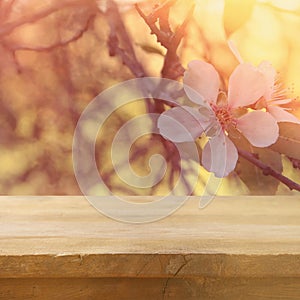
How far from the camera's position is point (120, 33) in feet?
4.00

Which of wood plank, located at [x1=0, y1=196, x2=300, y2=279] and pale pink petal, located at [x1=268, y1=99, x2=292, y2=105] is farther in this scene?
pale pink petal, located at [x1=268, y1=99, x2=292, y2=105]

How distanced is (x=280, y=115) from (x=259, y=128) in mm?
49

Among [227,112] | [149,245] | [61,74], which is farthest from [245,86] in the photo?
[149,245]

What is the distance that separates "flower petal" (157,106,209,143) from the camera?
47.8 inches

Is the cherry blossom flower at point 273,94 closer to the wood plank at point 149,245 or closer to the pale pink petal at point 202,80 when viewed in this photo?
the pale pink petal at point 202,80

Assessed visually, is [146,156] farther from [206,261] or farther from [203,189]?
[206,261]

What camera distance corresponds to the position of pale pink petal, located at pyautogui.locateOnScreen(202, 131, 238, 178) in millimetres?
1221

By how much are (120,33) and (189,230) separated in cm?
51

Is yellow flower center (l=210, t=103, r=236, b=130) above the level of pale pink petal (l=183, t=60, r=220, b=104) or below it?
below

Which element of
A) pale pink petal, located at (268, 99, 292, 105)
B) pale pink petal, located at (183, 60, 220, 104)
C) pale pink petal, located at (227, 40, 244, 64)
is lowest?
pale pink petal, located at (268, 99, 292, 105)

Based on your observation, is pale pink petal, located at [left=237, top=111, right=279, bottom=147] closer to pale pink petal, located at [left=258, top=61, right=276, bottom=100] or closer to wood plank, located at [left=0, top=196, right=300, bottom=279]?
pale pink petal, located at [left=258, top=61, right=276, bottom=100]

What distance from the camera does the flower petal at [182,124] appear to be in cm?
121

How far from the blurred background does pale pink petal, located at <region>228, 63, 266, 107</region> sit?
29 millimetres

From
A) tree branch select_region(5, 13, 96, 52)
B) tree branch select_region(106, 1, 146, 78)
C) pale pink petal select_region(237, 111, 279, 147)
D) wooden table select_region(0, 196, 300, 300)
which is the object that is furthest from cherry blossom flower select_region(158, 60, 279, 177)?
wooden table select_region(0, 196, 300, 300)
